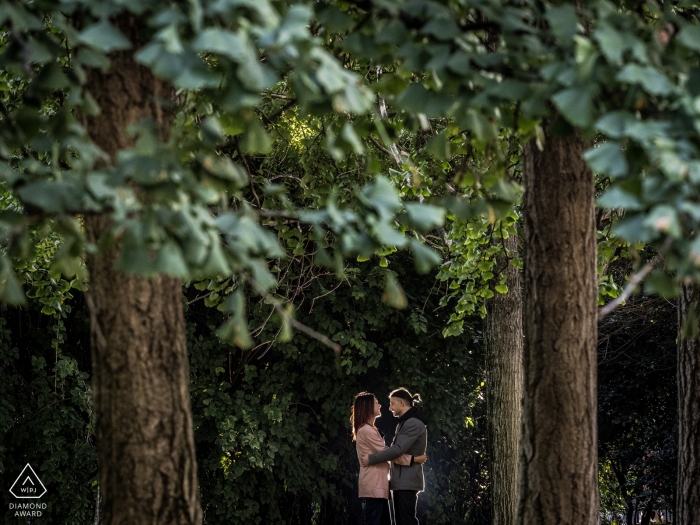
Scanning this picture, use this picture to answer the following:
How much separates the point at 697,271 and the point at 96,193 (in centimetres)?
143

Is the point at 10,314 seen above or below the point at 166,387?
above

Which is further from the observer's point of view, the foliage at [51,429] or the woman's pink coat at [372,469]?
the foliage at [51,429]

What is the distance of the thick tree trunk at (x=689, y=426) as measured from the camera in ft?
14.5

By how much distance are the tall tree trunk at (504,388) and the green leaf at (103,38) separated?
6245mm

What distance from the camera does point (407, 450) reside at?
23.1ft

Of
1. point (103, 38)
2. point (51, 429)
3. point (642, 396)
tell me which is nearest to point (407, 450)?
point (51, 429)

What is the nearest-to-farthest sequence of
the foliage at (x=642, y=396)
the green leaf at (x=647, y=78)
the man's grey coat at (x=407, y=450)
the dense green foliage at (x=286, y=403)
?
1. the green leaf at (x=647, y=78)
2. the man's grey coat at (x=407, y=450)
3. the dense green foliage at (x=286, y=403)
4. the foliage at (x=642, y=396)

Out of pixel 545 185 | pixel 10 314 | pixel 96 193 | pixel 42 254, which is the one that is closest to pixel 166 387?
pixel 96 193

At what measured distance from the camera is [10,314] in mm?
9852

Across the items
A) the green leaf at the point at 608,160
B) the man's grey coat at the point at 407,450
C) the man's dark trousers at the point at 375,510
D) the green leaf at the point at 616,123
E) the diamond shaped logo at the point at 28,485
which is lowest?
the man's dark trousers at the point at 375,510

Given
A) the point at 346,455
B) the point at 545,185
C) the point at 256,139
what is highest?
the point at 545,185

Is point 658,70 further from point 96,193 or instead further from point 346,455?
point 346,455

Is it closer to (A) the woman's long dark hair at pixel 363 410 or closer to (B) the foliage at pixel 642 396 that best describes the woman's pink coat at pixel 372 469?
(A) the woman's long dark hair at pixel 363 410

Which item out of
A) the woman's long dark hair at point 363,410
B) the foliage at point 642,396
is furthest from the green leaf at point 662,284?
the foliage at point 642,396
